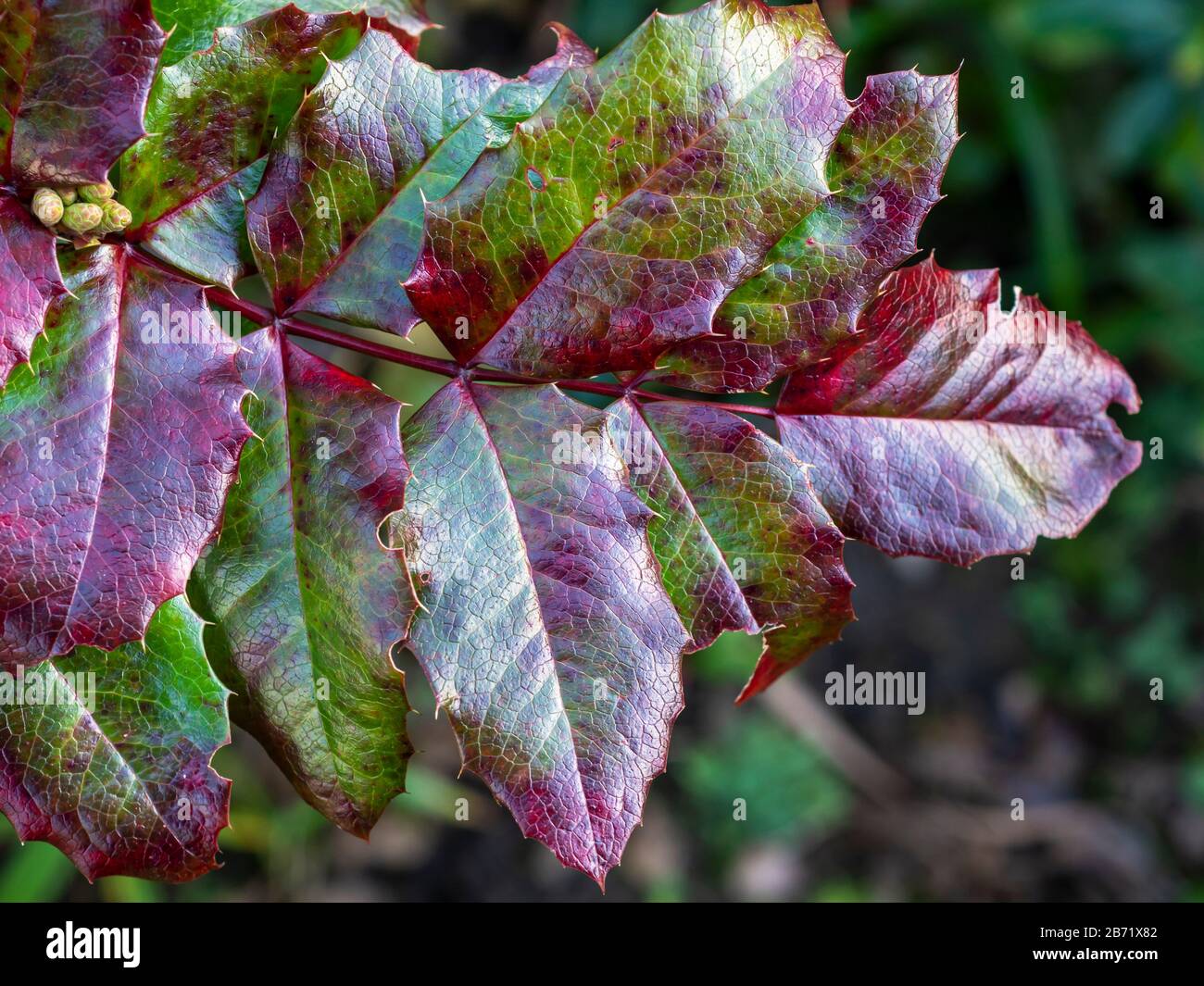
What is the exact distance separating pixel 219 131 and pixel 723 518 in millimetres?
654

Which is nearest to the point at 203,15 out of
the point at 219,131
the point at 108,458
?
the point at 219,131

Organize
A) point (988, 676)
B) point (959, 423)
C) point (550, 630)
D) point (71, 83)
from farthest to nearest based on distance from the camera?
point (988, 676) → point (959, 423) → point (550, 630) → point (71, 83)

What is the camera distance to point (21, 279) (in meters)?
0.96

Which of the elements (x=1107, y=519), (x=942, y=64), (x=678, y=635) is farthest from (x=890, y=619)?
(x=678, y=635)

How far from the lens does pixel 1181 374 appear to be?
10.2 ft

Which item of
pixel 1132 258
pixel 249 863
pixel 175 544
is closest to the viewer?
pixel 175 544

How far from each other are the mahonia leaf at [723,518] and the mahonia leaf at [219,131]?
1.48 ft

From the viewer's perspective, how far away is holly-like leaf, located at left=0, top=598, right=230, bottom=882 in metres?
1.06

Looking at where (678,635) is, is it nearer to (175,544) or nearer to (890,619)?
(175,544)

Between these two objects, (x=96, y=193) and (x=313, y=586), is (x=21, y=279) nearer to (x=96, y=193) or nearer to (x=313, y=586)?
(x=96, y=193)

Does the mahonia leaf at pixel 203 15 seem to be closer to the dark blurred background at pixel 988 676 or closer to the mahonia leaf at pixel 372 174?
the mahonia leaf at pixel 372 174

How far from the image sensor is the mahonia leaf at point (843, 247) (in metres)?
1.06

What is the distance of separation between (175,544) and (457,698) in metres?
0.30
